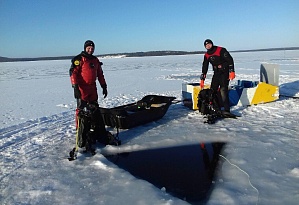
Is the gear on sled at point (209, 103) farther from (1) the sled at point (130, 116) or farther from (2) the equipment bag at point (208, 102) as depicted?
(1) the sled at point (130, 116)

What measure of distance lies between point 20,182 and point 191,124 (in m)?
3.13

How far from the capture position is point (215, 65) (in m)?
5.70

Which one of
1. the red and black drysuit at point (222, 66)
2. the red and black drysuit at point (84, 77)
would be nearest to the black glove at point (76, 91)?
the red and black drysuit at point (84, 77)

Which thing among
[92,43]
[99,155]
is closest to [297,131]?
[99,155]

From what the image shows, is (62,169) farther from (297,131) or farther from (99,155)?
(297,131)

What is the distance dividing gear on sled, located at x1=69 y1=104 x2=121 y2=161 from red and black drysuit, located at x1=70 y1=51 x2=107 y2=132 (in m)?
0.13

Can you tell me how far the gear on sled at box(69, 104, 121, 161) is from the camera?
3924 millimetres

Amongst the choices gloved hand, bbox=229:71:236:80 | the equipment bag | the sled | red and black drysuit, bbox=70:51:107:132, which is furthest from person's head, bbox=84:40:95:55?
gloved hand, bbox=229:71:236:80

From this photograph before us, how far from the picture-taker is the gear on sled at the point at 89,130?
3.92 meters

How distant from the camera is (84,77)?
3998 millimetres

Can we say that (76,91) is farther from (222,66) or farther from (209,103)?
(222,66)

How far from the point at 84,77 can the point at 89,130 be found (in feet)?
2.58

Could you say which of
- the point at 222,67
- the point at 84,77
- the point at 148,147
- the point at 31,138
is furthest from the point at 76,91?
the point at 222,67

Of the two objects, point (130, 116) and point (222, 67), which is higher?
→ point (222, 67)
